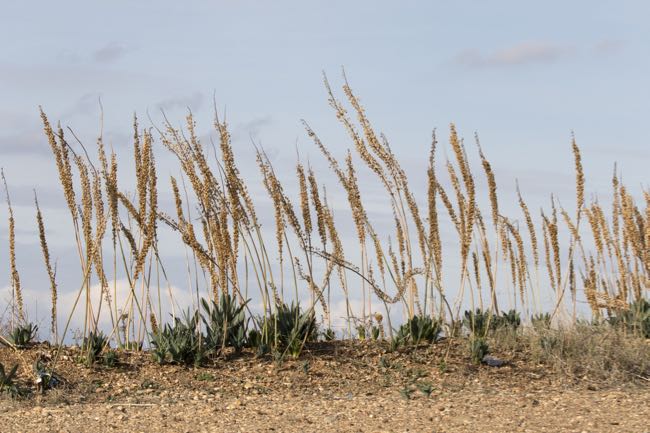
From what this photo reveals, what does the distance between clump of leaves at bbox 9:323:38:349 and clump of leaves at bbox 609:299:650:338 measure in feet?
19.3

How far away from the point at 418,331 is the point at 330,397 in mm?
1642

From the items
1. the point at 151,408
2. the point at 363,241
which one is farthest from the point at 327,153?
the point at 151,408

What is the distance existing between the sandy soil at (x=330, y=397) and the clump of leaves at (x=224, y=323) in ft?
0.64

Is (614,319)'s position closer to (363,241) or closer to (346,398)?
(363,241)

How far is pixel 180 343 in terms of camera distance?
7914 millimetres

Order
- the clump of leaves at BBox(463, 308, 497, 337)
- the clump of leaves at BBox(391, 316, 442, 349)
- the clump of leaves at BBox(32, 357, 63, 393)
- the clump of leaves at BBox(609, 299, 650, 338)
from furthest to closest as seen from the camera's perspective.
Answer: the clump of leaves at BBox(609, 299, 650, 338), the clump of leaves at BBox(463, 308, 497, 337), the clump of leaves at BBox(391, 316, 442, 349), the clump of leaves at BBox(32, 357, 63, 393)

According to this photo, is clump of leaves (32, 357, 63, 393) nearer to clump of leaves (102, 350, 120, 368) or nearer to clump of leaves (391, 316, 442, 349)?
clump of leaves (102, 350, 120, 368)

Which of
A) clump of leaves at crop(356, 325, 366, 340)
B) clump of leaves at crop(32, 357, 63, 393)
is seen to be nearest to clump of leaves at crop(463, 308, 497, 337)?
clump of leaves at crop(356, 325, 366, 340)

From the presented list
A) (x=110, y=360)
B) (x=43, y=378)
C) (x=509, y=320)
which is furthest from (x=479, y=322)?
(x=43, y=378)

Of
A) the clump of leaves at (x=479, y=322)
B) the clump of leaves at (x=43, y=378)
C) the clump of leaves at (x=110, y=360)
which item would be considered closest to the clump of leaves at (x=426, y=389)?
the clump of leaves at (x=479, y=322)

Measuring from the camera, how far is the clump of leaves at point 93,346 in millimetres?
8070

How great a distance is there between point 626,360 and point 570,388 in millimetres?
785

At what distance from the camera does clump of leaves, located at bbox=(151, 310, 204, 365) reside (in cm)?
789

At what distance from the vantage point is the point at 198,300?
324 inches
